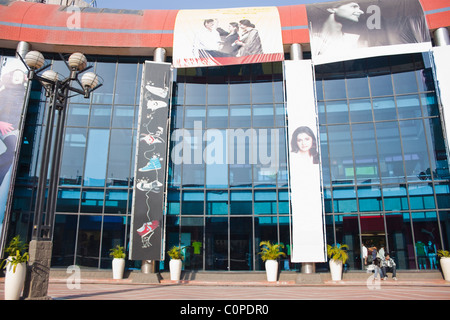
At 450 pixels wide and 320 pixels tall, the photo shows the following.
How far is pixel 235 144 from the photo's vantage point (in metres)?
18.9

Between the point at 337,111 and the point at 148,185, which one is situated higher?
the point at 337,111

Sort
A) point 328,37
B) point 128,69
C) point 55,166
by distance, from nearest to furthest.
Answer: point 55,166
point 328,37
point 128,69

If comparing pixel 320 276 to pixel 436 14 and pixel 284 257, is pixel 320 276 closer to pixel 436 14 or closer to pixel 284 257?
pixel 284 257

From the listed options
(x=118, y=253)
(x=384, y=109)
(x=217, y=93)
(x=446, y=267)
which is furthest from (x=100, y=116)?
(x=446, y=267)

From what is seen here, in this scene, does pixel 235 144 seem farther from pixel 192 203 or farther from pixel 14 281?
pixel 14 281

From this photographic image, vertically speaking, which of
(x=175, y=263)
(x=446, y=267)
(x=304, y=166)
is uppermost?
(x=304, y=166)

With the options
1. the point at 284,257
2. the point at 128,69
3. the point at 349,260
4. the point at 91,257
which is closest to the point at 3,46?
the point at 128,69

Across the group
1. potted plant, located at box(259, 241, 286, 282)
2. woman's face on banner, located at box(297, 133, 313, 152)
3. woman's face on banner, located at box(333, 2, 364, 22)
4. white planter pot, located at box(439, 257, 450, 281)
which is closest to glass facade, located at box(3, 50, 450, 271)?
potted plant, located at box(259, 241, 286, 282)

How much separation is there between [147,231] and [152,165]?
3273 mm

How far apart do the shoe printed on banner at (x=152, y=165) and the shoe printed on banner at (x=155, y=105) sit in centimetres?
259

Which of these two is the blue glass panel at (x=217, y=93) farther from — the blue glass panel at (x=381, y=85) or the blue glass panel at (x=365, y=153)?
the blue glass panel at (x=381, y=85)

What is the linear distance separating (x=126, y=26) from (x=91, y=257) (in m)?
12.7

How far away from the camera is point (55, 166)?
9414 millimetres

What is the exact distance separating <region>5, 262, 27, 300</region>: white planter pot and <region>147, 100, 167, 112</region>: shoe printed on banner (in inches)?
411
